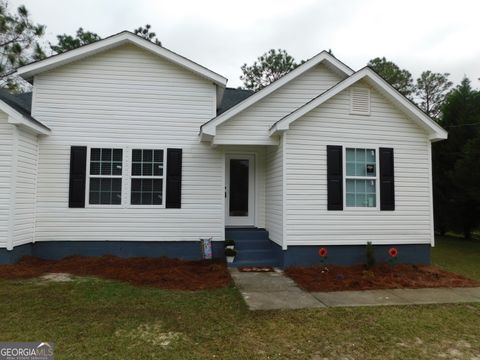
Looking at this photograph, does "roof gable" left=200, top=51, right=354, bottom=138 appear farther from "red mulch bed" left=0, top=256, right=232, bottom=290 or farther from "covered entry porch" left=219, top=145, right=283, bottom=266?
"red mulch bed" left=0, top=256, right=232, bottom=290

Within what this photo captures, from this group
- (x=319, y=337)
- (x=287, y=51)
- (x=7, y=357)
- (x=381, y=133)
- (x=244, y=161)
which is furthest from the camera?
(x=287, y=51)

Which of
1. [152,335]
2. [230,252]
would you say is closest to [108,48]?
[230,252]

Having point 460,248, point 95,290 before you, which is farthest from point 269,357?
point 460,248

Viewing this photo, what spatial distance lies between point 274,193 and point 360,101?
2.91m

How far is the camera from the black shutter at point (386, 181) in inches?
290

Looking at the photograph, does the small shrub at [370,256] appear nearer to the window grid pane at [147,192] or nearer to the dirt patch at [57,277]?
the window grid pane at [147,192]

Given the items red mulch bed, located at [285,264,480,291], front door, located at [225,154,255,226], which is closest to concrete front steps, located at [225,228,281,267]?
front door, located at [225,154,255,226]

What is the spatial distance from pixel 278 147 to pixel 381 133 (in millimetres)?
2421

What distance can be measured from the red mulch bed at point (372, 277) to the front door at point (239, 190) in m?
2.32

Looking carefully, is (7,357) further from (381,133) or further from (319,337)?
(381,133)

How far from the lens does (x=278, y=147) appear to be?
297 inches

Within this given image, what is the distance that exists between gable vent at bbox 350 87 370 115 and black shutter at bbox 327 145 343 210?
0.98m

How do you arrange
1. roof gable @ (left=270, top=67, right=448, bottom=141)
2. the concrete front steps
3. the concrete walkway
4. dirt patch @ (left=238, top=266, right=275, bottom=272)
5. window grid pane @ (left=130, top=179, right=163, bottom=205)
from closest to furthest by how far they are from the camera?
the concrete walkway < roof gable @ (left=270, top=67, right=448, bottom=141) < dirt patch @ (left=238, top=266, right=275, bottom=272) < the concrete front steps < window grid pane @ (left=130, top=179, right=163, bottom=205)

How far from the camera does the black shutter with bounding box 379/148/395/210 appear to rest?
7.38 m
